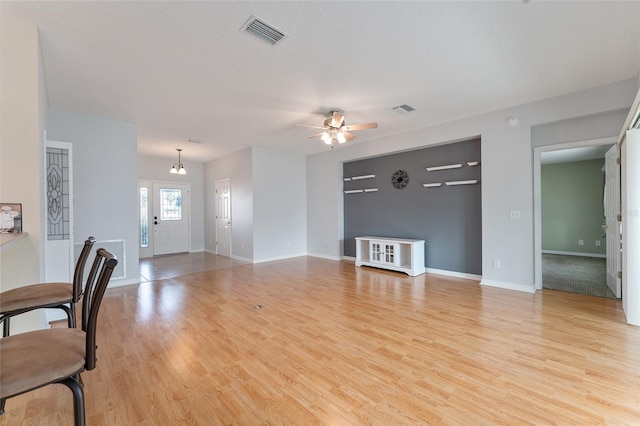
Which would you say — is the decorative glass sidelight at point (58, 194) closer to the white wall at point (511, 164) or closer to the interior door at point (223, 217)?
the interior door at point (223, 217)

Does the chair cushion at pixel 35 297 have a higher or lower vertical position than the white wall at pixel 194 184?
lower

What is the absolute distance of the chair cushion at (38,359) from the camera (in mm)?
923

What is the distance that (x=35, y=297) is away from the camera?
1.69m

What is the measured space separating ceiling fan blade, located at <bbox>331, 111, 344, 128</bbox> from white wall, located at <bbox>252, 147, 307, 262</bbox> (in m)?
3.02

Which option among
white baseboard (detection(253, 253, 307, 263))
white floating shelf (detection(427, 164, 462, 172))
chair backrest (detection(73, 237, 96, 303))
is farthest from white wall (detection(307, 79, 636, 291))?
chair backrest (detection(73, 237, 96, 303))

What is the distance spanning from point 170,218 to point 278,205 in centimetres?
352

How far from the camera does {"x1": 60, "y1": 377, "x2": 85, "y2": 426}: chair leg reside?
1.02 metres

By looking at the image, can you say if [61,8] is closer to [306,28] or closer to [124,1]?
[124,1]

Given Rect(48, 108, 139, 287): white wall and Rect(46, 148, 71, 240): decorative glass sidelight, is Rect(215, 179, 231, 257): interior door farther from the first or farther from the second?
Rect(46, 148, 71, 240): decorative glass sidelight

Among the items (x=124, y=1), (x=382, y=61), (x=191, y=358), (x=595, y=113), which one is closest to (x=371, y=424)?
(x=191, y=358)

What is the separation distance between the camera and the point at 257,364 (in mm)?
2234

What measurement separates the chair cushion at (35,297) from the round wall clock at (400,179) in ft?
17.5

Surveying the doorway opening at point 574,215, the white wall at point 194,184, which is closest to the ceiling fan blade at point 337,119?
the doorway opening at point 574,215

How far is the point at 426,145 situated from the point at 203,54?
4059mm
